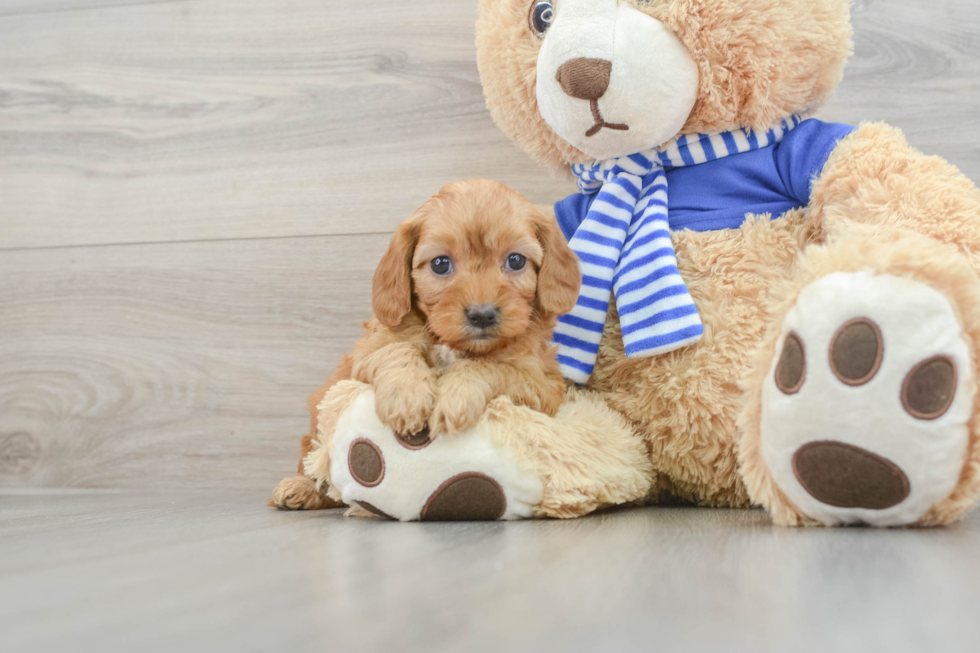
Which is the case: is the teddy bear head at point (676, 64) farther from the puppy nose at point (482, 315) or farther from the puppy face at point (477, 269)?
the puppy nose at point (482, 315)

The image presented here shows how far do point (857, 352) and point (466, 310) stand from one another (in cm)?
41

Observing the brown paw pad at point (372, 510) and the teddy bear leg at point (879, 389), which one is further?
the brown paw pad at point (372, 510)

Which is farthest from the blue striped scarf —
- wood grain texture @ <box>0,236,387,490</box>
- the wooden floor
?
wood grain texture @ <box>0,236,387,490</box>

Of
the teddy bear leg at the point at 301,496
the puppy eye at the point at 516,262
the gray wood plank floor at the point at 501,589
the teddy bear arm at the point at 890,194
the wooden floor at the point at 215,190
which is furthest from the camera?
the wooden floor at the point at 215,190

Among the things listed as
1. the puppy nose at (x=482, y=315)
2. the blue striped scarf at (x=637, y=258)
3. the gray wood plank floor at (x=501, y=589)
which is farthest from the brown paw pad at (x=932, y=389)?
the puppy nose at (x=482, y=315)

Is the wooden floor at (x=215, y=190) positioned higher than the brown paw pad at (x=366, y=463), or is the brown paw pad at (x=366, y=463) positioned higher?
the wooden floor at (x=215, y=190)

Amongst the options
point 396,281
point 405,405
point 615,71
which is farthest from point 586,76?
point 405,405

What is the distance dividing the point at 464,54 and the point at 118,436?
108 centimetres

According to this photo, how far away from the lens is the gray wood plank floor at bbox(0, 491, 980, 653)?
42 cm

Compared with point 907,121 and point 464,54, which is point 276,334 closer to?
point 464,54

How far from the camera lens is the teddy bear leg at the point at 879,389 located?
645 millimetres

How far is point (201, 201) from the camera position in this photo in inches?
61.2

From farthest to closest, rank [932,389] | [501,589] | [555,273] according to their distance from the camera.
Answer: [555,273], [932,389], [501,589]

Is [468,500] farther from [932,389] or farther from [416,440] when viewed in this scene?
[932,389]
